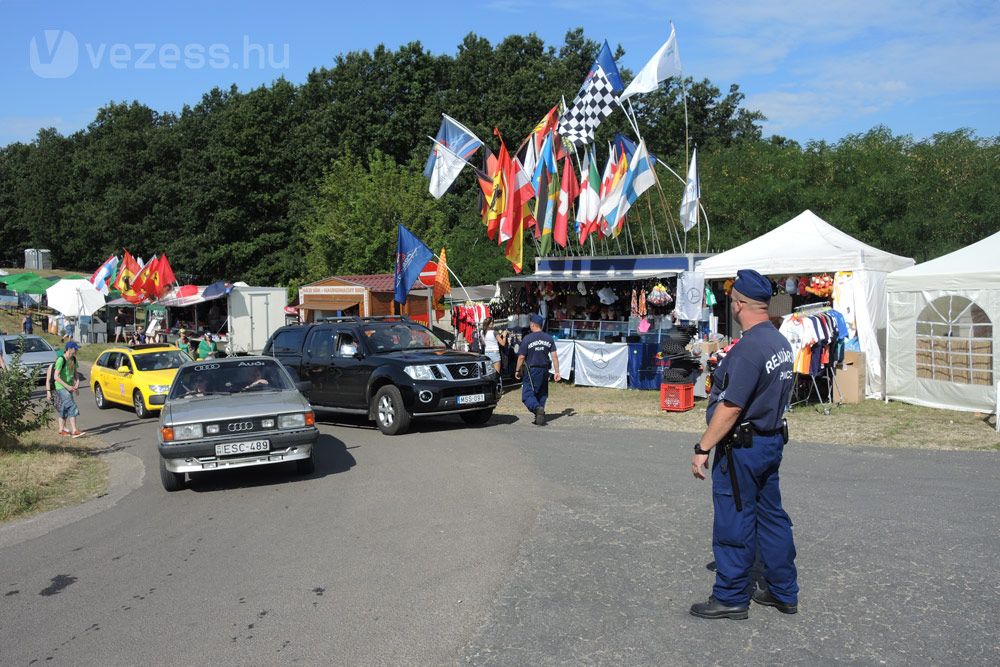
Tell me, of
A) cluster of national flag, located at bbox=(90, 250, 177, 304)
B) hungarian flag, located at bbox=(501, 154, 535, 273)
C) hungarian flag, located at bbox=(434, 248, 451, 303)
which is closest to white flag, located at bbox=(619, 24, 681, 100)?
hungarian flag, located at bbox=(501, 154, 535, 273)

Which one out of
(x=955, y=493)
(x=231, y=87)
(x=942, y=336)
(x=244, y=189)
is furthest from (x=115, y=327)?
(x=955, y=493)

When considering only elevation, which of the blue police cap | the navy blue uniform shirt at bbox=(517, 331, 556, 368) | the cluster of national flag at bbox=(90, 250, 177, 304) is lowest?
the navy blue uniform shirt at bbox=(517, 331, 556, 368)

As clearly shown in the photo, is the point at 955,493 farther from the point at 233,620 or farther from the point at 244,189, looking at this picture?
the point at 244,189

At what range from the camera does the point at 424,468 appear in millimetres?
10359

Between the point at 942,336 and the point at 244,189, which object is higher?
the point at 244,189

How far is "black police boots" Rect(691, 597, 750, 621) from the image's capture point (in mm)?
4828

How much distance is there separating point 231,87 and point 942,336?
2870 inches

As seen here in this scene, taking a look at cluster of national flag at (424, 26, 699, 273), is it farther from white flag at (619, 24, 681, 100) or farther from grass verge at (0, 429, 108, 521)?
grass verge at (0, 429, 108, 521)

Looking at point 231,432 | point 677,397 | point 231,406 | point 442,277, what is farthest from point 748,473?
point 442,277

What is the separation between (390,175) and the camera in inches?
1681

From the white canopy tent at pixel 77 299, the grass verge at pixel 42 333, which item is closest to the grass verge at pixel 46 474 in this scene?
the grass verge at pixel 42 333

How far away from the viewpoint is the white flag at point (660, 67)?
68.2ft

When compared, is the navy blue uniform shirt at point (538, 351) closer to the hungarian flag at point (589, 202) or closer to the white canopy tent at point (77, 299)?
the hungarian flag at point (589, 202)

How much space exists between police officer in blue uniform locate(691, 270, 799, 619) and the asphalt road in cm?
22
